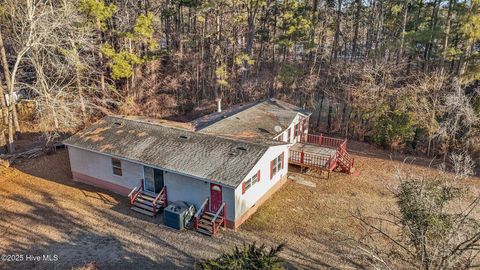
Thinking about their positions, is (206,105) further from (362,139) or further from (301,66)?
(362,139)

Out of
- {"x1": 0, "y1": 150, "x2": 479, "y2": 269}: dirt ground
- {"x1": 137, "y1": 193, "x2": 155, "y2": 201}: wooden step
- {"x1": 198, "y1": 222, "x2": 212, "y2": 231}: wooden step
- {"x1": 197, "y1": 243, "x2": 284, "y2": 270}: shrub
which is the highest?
{"x1": 197, "y1": 243, "x2": 284, "y2": 270}: shrub

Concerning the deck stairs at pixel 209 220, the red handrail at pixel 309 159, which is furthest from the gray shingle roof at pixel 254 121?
the deck stairs at pixel 209 220

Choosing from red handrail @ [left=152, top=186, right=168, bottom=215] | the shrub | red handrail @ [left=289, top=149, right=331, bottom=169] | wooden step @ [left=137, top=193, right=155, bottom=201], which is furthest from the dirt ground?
the shrub

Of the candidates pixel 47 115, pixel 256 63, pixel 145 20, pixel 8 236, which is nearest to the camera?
pixel 8 236

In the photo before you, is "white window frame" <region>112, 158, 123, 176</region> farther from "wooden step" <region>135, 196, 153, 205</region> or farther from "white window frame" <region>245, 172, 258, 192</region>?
"white window frame" <region>245, 172, 258, 192</region>

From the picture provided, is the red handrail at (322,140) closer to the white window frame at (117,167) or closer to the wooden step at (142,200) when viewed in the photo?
the wooden step at (142,200)

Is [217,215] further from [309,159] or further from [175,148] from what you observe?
[309,159]

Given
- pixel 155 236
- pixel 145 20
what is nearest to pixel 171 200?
pixel 155 236
